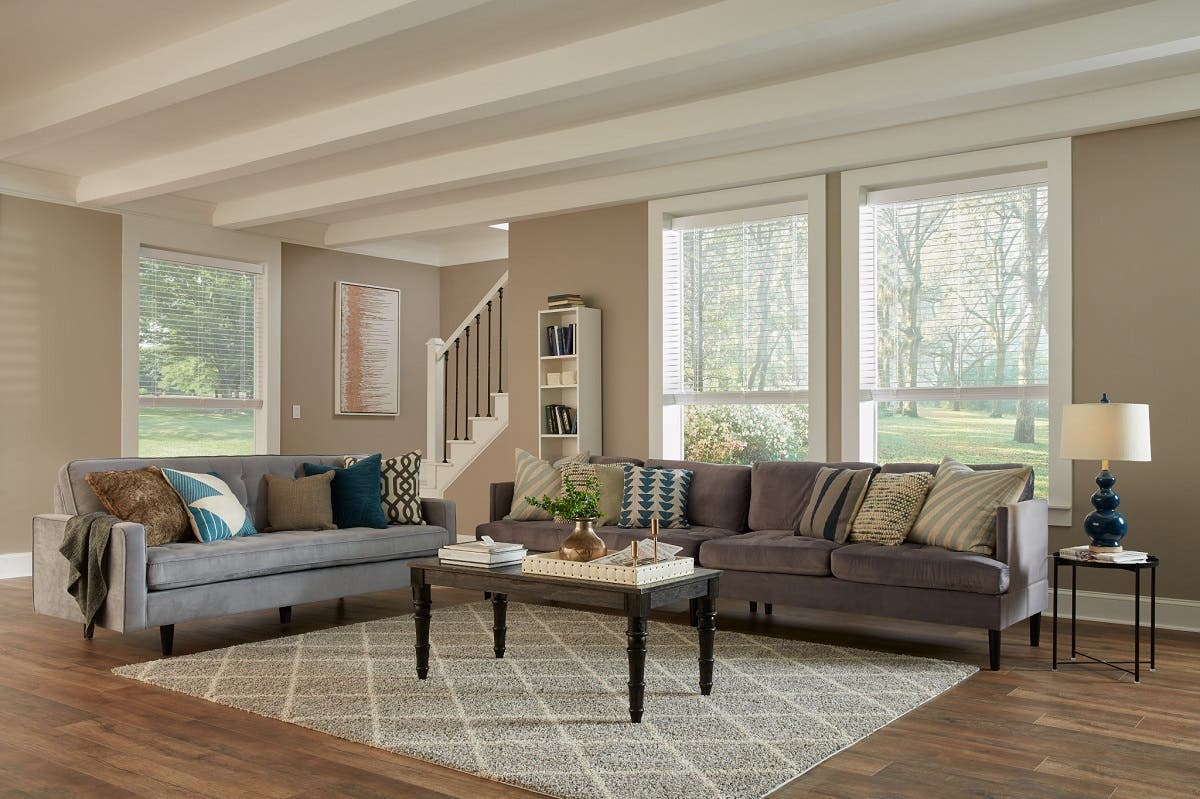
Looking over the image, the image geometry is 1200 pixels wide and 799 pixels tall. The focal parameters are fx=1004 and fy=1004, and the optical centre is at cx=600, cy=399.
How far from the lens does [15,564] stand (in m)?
7.05

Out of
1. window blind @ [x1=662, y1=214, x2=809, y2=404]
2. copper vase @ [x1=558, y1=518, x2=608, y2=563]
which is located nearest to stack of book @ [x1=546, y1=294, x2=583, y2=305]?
window blind @ [x1=662, y1=214, x2=809, y2=404]

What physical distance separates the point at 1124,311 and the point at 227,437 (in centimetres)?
683

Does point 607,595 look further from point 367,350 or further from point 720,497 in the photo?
point 367,350

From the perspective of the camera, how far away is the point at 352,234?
889 centimetres

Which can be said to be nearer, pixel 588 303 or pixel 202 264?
pixel 588 303

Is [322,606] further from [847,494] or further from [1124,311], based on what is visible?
[1124,311]

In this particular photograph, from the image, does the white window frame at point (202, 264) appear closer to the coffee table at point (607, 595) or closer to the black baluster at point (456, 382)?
the black baluster at point (456, 382)

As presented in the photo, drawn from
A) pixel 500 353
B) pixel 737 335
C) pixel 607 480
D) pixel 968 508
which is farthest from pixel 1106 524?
pixel 500 353

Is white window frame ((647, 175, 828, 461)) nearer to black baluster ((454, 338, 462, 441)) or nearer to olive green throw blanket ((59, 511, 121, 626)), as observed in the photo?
black baluster ((454, 338, 462, 441))

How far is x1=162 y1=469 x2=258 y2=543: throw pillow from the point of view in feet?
16.0

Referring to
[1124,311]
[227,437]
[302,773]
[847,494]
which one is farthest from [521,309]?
[302,773]

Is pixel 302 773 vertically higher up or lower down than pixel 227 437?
lower down

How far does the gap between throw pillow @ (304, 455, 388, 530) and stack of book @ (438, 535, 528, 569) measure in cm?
165

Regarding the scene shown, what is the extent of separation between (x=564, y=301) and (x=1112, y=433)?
12.9 feet
